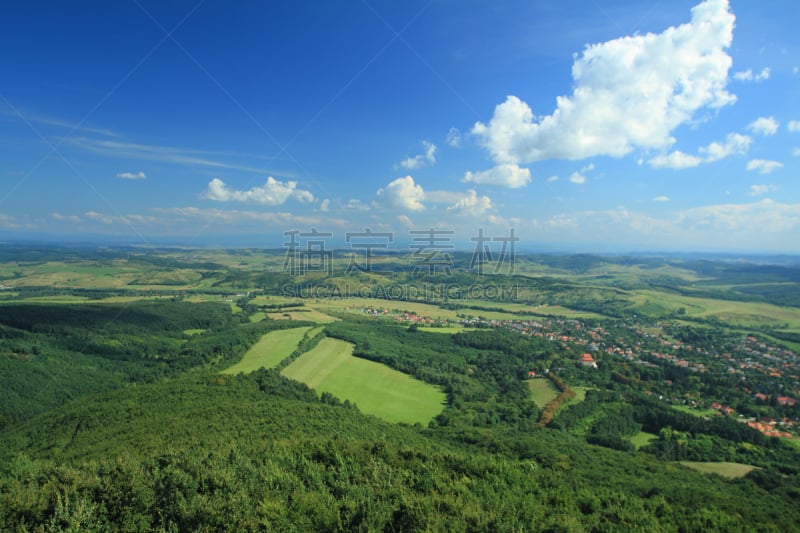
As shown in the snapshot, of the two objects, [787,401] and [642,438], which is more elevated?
[787,401]

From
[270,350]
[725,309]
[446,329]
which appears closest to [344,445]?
[270,350]

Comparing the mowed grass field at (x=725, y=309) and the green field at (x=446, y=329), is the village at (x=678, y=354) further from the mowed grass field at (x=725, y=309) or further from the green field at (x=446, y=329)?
the mowed grass field at (x=725, y=309)

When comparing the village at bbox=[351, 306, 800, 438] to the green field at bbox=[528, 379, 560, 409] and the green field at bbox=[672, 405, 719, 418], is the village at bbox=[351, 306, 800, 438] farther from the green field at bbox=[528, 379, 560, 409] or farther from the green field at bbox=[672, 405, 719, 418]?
the green field at bbox=[528, 379, 560, 409]

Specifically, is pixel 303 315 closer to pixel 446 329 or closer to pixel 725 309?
pixel 446 329

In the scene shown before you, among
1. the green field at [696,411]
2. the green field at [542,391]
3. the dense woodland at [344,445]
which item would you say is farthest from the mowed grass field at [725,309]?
the green field at [542,391]

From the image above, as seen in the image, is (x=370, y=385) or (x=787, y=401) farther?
(x=370, y=385)

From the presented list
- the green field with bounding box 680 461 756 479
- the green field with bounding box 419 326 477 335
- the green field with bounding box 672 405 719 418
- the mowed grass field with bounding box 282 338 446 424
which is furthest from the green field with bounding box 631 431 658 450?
the green field with bounding box 419 326 477 335
